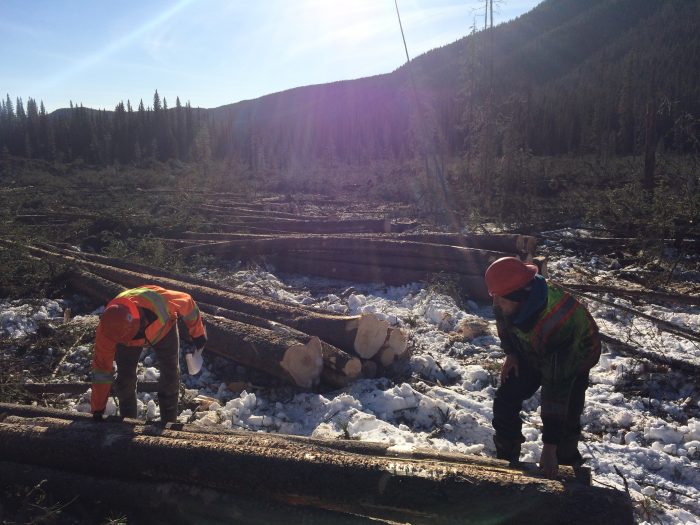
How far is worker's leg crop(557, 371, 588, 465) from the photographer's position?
3164 mm

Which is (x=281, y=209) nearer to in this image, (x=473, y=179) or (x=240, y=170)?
(x=473, y=179)

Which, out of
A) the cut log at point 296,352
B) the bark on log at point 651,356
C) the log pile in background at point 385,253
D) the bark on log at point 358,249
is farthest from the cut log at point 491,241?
the cut log at point 296,352

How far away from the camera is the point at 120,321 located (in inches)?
138

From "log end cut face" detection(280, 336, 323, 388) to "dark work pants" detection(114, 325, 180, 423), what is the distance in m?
1.20

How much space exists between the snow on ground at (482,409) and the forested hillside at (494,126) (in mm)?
5690

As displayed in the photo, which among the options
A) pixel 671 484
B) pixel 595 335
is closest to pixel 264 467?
pixel 595 335

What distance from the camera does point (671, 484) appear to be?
11.7 feet

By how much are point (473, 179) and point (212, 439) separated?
60.7ft

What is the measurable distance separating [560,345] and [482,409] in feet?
6.73

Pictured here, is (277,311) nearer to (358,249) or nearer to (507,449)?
(507,449)

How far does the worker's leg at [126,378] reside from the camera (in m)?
4.01

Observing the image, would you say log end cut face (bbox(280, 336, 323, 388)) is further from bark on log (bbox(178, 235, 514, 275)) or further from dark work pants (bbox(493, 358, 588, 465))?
bark on log (bbox(178, 235, 514, 275))

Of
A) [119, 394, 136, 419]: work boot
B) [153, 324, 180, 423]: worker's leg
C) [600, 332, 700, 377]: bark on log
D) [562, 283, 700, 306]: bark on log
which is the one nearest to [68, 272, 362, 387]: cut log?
[153, 324, 180, 423]: worker's leg

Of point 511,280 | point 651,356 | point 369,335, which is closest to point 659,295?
point 651,356
